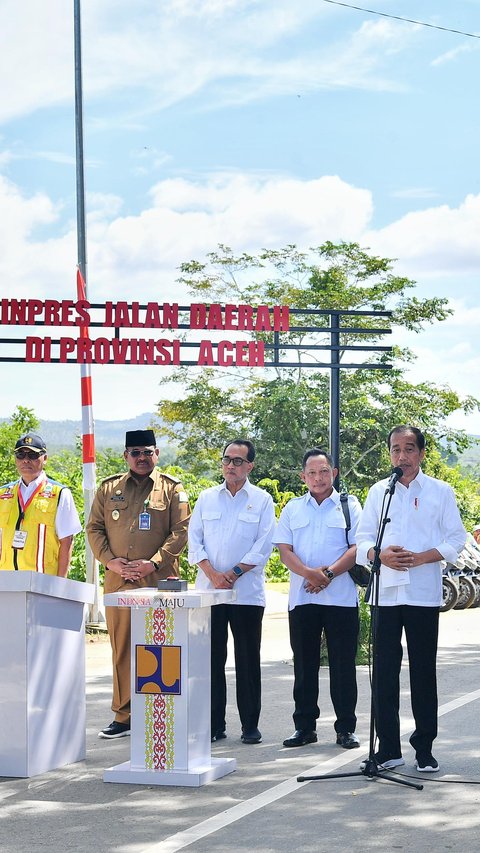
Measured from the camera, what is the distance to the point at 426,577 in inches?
304

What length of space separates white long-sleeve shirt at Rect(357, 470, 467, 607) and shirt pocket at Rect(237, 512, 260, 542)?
4.07 ft

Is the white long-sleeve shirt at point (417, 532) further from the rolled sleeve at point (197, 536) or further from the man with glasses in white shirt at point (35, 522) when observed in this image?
the man with glasses in white shirt at point (35, 522)

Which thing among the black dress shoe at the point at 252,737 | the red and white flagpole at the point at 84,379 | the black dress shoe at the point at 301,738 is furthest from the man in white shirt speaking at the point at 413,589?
the red and white flagpole at the point at 84,379

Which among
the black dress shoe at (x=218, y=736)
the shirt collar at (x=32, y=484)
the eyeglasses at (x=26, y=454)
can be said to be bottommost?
the black dress shoe at (x=218, y=736)

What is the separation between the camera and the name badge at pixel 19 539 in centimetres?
Result: 892

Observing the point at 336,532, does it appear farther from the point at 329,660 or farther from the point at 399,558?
the point at 399,558

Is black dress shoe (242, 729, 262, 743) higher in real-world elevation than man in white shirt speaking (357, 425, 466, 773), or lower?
lower

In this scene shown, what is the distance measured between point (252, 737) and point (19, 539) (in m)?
2.13

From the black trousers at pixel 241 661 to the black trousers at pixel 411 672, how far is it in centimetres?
129

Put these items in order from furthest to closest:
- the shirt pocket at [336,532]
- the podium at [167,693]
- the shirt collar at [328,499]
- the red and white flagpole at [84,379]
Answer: the red and white flagpole at [84,379] → the shirt collar at [328,499] → the shirt pocket at [336,532] → the podium at [167,693]

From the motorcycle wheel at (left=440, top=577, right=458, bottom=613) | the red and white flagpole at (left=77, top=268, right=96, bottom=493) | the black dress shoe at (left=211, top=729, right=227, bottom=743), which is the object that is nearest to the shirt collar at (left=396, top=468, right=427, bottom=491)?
the black dress shoe at (left=211, top=729, right=227, bottom=743)

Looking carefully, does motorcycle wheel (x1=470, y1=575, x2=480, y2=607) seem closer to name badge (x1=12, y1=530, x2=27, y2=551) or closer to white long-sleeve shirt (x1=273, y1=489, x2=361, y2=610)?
white long-sleeve shirt (x1=273, y1=489, x2=361, y2=610)

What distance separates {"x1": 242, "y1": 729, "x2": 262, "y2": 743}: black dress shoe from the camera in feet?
28.3

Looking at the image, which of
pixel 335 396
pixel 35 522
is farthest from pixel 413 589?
pixel 335 396
